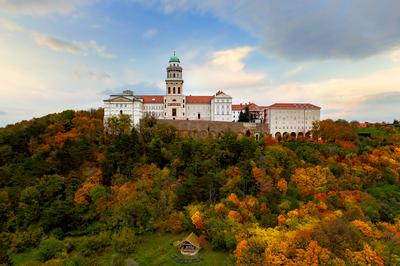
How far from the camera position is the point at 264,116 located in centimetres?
7038

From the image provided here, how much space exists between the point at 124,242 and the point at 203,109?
125ft

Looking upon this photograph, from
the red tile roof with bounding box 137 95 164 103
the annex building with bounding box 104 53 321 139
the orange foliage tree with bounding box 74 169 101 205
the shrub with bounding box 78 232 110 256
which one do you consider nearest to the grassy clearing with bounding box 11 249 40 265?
the shrub with bounding box 78 232 110 256

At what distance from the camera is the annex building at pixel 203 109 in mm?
61344

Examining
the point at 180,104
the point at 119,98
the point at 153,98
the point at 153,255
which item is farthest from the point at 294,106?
the point at 153,255

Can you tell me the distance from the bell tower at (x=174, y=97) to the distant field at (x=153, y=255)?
108ft

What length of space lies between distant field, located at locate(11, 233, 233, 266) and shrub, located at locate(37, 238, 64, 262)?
31.3 inches

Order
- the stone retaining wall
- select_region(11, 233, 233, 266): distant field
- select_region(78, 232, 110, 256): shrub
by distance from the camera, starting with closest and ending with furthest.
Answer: select_region(11, 233, 233, 266): distant field → select_region(78, 232, 110, 256): shrub → the stone retaining wall

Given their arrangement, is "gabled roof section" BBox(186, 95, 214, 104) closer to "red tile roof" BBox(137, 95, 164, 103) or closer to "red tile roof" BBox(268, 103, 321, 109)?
"red tile roof" BBox(137, 95, 164, 103)

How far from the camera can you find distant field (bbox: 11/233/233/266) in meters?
33.1

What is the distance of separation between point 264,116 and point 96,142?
33.0 metres

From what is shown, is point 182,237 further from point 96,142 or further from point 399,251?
point 96,142

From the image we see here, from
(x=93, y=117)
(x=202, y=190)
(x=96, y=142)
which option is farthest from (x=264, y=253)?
(x=93, y=117)

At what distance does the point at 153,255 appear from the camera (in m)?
34.7

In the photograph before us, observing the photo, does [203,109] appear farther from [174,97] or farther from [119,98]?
[119,98]
